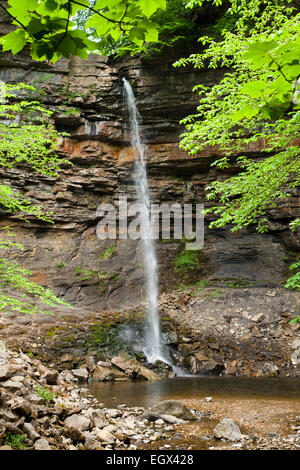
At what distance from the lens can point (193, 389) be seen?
24.5 feet

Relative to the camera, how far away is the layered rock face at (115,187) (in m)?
13.6

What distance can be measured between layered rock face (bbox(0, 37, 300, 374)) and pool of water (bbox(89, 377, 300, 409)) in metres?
5.09

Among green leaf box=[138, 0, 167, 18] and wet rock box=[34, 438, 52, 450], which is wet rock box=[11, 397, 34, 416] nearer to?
wet rock box=[34, 438, 52, 450]

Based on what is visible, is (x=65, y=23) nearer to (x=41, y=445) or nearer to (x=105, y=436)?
(x=41, y=445)

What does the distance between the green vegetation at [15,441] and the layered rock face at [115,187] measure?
9965 mm

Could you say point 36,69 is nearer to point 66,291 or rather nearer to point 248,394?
point 66,291

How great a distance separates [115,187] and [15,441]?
13002 millimetres

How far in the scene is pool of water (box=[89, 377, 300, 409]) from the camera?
6.52 meters

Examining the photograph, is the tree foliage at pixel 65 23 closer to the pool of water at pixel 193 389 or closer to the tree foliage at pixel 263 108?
the tree foliage at pixel 263 108

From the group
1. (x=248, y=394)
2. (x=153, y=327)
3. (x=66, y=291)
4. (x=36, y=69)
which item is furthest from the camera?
(x=36, y=69)

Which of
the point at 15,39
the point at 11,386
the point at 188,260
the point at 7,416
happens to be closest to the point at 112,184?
the point at 188,260
